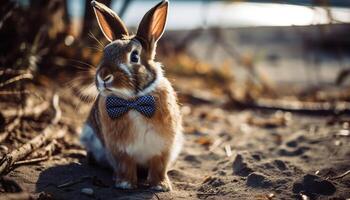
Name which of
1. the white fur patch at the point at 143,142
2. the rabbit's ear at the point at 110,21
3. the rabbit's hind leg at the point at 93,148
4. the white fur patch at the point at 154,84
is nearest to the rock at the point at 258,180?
the white fur patch at the point at 143,142

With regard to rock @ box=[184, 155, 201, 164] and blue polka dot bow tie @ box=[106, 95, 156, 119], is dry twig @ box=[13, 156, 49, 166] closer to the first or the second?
blue polka dot bow tie @ box=[106, 95, 156, 119]

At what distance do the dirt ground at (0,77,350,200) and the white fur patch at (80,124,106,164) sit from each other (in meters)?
0.10

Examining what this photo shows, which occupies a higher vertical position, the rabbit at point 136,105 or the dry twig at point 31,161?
the rabbit at point 136,105

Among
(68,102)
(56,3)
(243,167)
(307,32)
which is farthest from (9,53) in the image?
(307,32)

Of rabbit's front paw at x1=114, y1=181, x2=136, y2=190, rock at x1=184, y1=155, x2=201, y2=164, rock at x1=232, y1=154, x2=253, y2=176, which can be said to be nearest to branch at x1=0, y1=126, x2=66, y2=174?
rabbit's front paw at x1=114, y1=181, x2=136, y2=190

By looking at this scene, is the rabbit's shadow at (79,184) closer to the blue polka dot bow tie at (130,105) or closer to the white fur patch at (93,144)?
the white fur patch at (93,144)

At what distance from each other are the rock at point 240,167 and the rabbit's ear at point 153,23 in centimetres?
125

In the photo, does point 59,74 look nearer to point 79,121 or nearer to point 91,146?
point 79,121

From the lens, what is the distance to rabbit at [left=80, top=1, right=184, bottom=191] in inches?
143

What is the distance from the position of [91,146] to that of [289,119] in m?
3.05

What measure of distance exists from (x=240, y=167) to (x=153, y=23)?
1.37m

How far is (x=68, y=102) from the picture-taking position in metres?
6.38


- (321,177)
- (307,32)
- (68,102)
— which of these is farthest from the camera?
(307,32)

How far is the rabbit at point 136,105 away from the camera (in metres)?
3.64
